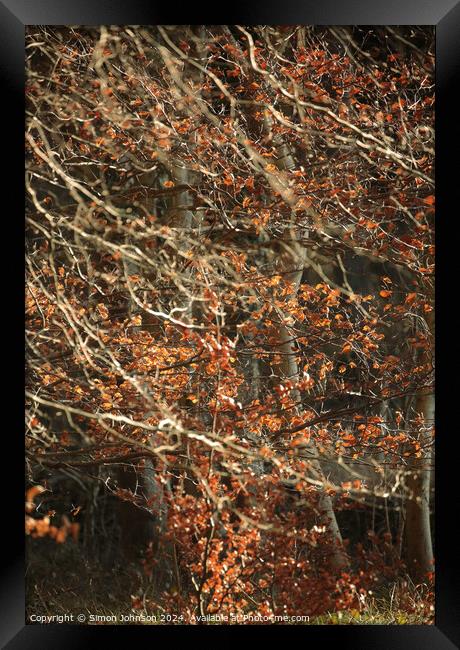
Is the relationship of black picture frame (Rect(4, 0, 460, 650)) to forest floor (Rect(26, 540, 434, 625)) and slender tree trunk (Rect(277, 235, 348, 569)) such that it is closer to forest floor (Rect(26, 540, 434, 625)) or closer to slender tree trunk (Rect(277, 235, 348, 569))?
forest floor (Rect(26, 540, 434, 625))

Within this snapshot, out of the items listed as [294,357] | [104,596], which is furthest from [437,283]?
[104,596]

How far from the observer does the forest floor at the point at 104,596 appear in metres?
3.13

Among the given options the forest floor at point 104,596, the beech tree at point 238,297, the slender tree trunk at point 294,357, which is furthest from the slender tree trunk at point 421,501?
the slender tree trunk at point 294,357

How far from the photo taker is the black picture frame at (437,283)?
9.82ft

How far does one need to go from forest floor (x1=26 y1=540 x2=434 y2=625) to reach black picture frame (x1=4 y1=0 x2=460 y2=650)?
0.08 m

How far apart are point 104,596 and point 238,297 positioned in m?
1.35

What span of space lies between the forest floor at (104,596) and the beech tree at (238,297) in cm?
7

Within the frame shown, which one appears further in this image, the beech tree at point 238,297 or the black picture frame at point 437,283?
the beech tree at point 238,297

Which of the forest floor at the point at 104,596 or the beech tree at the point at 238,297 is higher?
the beech tree at the point at 238,297

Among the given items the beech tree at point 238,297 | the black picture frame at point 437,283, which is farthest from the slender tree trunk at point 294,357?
the black picture frame at point 437,283

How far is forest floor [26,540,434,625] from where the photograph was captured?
3133mm

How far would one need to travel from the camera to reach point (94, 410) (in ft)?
10.8

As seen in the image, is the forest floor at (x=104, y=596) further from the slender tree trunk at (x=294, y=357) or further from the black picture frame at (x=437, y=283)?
the slender tree trunk at (x=294, y=357)

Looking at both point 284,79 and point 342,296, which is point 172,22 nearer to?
point 284,79
